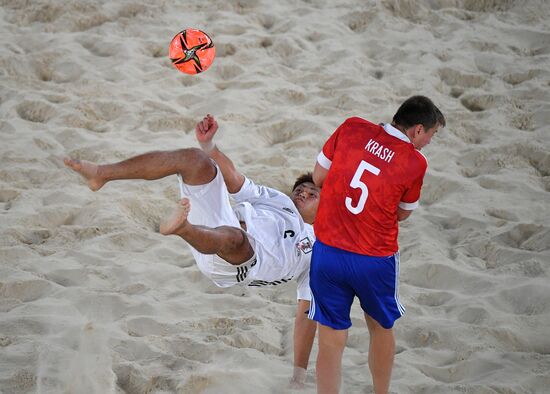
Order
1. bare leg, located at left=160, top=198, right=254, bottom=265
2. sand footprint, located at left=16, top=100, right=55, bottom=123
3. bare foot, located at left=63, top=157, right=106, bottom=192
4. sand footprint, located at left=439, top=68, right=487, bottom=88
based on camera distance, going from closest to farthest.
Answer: bare leg, located at left=160, top=198, right=254, bottom=265 < bare foot, located at left=63, top=157, right=106, bottom=192 < sand footprint, located at left=16, top=100, right=55, bottom=123 < sand footprint, located at left=439, top=68, right=487, bottom=88

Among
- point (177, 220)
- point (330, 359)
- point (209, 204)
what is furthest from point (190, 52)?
point (330, 359)

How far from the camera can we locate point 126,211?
5340 mm

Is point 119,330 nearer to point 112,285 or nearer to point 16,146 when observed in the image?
point 112,285

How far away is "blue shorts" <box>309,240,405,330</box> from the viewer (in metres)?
3.50

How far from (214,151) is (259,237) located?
1.59 feet

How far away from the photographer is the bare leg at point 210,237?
3562mm

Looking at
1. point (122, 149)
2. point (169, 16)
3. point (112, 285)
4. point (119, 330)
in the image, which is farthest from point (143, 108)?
point (119, 330)

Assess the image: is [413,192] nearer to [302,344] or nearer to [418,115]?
[418,115]

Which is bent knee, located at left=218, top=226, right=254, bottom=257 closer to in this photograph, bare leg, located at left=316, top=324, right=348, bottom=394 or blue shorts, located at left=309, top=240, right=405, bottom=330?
blue shorts, located at left=309, top=240, right=405, bottom=330

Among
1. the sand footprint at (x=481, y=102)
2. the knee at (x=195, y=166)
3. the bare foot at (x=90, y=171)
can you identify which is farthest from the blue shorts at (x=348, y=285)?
the sand footprint at (x=481, y=102)

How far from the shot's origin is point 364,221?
11.4 feet

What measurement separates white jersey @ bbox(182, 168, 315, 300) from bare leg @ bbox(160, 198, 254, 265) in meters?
0.07

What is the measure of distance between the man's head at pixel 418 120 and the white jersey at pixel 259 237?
0.89m

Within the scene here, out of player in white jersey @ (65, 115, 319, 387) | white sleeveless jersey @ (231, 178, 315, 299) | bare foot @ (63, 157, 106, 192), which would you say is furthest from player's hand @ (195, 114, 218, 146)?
bare foot @ (63, 157, 106, 192)
